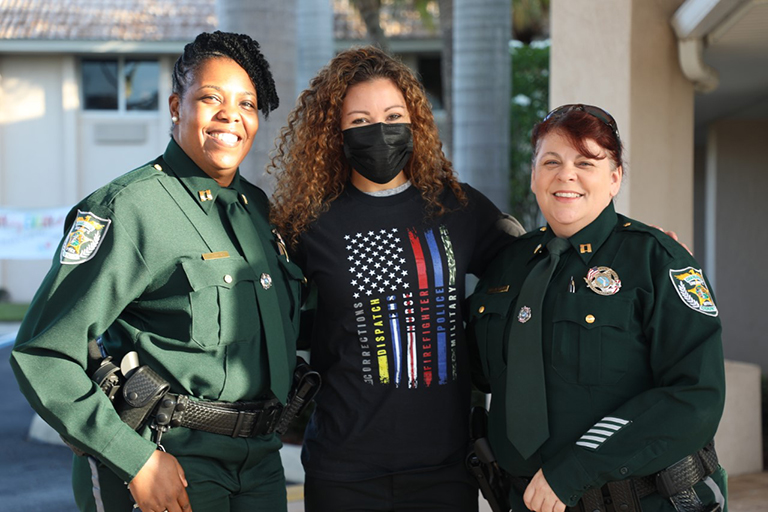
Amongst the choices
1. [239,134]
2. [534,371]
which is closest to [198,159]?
[239,134]

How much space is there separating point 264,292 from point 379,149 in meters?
0.64

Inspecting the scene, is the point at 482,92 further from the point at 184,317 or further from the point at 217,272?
the point at 184,317

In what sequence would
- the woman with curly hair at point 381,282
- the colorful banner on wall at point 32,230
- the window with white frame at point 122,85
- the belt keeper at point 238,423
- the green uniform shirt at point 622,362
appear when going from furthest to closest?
the window with white frame at point 122,85
the colorful banner on wall at point 32,230
the woman with curly hair at point 381,282
the belt keeper at point 238,423
the green uniform shirt at point 622,362

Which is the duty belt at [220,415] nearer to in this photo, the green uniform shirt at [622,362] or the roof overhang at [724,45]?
the green uniform shirt at [622,362]

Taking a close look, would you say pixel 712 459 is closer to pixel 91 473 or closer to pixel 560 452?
pixel 560 452

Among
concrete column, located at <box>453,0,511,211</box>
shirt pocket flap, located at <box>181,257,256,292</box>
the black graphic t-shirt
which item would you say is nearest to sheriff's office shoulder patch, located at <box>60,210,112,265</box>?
shirt pocket flap, located at <box>181,257,256,292</box>

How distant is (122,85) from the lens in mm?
18641

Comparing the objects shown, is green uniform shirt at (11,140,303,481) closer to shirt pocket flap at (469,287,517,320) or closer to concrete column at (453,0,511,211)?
shirt pocket flap at (469,287,517,320)

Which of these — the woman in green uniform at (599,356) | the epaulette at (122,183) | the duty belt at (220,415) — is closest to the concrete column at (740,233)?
the woman in green uniform at (599,356)

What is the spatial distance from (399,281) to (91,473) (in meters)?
1.10

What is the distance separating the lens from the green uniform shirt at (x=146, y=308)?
2.25 metres

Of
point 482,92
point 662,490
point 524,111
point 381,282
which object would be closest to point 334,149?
point 381,282

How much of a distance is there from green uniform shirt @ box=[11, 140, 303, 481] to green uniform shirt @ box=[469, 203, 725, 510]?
82 centimetres

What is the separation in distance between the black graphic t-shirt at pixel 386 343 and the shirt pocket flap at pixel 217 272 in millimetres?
341
